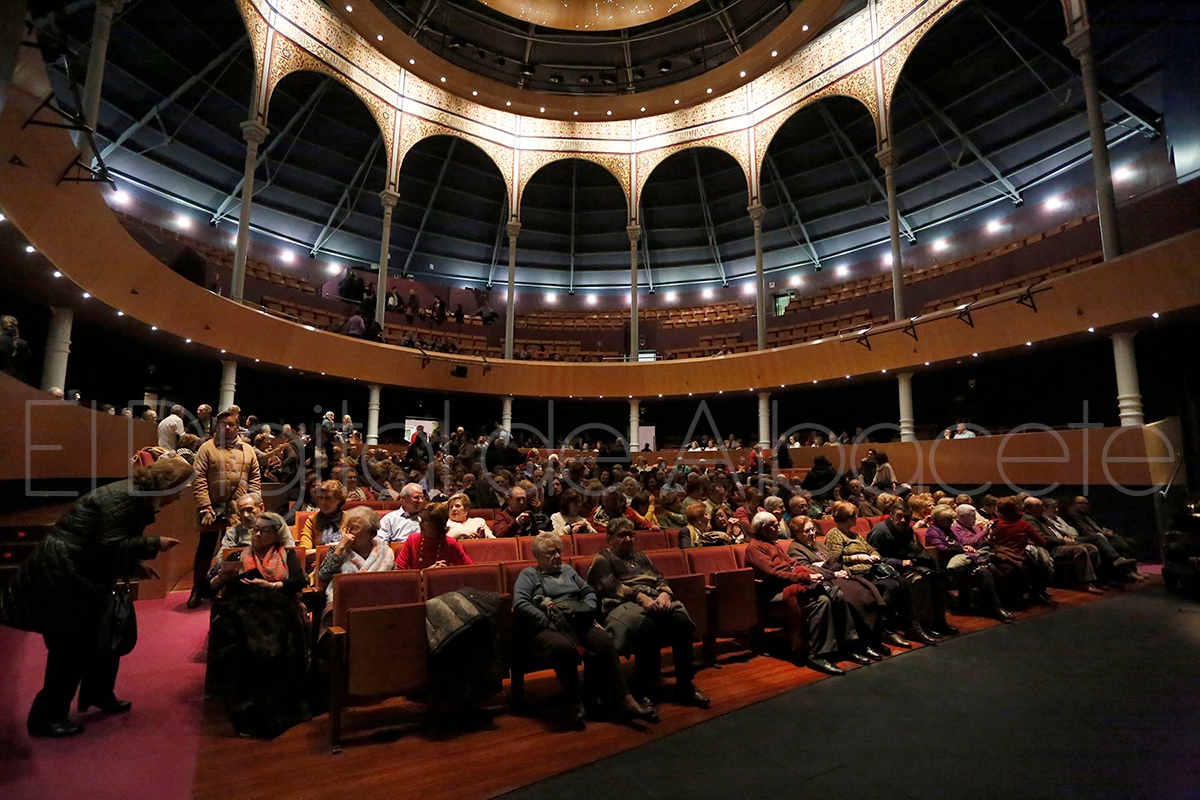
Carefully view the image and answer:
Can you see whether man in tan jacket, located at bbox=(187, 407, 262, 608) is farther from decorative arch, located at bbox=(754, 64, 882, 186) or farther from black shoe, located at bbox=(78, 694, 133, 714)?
decorative arch, located at bbox=(754, 64, 882, 186)

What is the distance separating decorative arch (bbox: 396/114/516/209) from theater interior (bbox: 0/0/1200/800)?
0.11 m

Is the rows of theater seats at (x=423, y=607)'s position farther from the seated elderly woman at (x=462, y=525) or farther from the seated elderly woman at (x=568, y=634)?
the seated elderly woman at (x=462, y=525)

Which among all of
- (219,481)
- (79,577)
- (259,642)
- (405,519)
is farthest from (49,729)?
(219,481)

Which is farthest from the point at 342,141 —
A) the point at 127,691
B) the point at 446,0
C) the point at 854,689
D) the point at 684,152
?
the point at 854,689

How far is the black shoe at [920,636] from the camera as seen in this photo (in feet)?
13.9

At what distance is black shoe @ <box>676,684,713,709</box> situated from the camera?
307 cm

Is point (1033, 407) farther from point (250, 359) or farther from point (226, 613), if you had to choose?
point (250, 359)

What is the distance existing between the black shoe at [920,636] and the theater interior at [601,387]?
0.10 feet

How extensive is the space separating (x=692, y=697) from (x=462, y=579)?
1.43 meters

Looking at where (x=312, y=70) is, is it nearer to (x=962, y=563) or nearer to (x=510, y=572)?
(x=510, y=572)

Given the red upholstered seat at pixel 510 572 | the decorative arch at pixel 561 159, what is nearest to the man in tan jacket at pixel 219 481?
the red upholstered seat at pixel 510 572

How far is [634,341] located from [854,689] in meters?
12.9

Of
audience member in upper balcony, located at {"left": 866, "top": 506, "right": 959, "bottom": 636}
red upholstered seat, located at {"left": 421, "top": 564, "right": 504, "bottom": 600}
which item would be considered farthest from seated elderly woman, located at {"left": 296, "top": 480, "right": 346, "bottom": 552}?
audience member in upper balcony, located at {"left": 866, "top": 506, "right": 959, "bottom": 636}

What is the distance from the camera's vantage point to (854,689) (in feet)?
10.8
